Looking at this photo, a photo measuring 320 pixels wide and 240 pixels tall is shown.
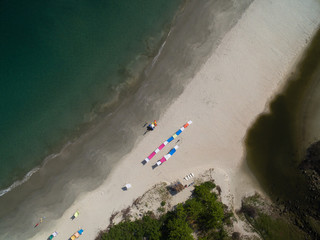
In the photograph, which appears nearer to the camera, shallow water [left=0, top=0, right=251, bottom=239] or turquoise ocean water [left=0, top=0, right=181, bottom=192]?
shallow water [left=0, top=0, right=251, bottom=239]

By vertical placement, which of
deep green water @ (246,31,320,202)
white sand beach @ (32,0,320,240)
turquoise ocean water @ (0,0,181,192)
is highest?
turquoise ocean water @ (0,0,181,192)

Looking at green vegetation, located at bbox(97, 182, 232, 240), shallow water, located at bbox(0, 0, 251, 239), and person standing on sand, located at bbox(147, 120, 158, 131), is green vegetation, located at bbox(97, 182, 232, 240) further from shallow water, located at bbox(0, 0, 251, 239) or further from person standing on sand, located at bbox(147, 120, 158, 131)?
person standing on sand, located at bbox(147, 120, 158, 131)

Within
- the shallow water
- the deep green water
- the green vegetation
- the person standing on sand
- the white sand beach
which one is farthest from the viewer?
the deep green water

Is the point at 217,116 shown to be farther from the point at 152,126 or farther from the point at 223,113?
the point at 152,126

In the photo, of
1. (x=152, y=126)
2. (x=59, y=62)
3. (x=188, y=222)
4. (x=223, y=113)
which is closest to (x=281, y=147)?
(x=223, y=113)

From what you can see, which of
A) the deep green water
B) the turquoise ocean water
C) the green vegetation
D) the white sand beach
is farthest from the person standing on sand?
the deep green water

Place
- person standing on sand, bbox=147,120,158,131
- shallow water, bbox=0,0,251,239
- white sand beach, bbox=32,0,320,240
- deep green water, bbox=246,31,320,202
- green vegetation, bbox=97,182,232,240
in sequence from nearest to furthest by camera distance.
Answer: green vegetation, bbox=97,182,232,240
white sand beach, bbox=32,0,320,240
person standing on sand, bbox=147,120,158,131
shallow water, bbox=0,0,251,239
deep green water, bbox=246,31,320,202
